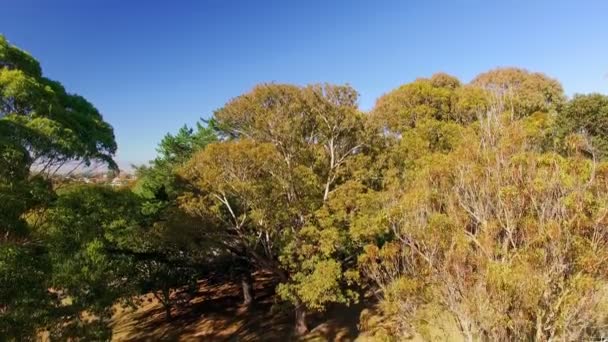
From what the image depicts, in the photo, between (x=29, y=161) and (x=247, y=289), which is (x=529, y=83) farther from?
(x=29, y=161)

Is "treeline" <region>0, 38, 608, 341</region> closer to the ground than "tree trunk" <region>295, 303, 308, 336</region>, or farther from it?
farther from it

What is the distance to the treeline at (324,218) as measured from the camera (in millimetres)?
7238

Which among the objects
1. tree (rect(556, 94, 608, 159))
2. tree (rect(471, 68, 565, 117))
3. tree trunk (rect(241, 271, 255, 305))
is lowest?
tree trunk (rect(241, 271, 255, 305))

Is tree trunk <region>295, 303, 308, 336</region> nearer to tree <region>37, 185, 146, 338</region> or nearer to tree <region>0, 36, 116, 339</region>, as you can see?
tree <region>37, 185, 146, 338</region>

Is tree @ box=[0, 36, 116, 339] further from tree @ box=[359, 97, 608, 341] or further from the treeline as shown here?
tree @ box=[359, 97, 608, 341]

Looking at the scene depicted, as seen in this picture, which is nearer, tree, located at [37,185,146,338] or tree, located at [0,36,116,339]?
tree, located at [0,36,116,339]

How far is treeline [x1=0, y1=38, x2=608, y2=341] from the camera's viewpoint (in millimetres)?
7238

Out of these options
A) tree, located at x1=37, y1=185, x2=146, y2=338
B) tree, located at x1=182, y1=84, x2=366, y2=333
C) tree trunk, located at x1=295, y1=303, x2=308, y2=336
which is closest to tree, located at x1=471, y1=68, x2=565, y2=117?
tree, located at x1=182, y1=84, x2=366, y2=333

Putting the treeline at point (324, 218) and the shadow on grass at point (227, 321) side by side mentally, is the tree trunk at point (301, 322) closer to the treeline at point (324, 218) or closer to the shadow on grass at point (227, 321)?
the treeline at point (324, 218)

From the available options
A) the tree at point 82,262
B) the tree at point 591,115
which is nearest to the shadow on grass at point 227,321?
the tree at point 82,262

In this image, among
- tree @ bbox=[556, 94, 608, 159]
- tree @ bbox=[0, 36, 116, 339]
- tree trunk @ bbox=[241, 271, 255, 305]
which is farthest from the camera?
tree @ bbox=[556, 94, 608, 159]

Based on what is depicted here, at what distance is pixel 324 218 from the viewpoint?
47.4ft

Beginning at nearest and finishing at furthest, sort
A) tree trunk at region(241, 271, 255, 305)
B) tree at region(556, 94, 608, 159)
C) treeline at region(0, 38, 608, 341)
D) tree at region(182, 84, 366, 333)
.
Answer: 1. treeline at region(0, 38, 608, 341)
2. tree at region(182, 84, 366, 333)
3. tree trunk at region(241, 271, 255, 305)
4. tree at region(556, 94, 608, 159)

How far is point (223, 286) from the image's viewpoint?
85.9 feet
